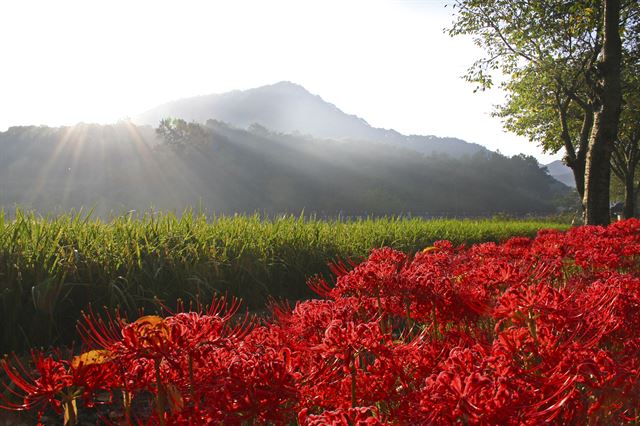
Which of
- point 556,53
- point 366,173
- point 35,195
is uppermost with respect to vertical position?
point 556,53

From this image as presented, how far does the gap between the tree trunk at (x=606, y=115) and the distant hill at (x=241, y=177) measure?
5027 cm

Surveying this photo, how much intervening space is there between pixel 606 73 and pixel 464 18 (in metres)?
10.0

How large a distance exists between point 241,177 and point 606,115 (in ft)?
208

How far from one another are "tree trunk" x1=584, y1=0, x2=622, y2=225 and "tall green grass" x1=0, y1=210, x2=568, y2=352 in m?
6.54

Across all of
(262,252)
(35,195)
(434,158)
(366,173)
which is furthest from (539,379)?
(434,158)

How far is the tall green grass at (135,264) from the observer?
3.70 meters

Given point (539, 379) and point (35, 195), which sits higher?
point (539, 379)

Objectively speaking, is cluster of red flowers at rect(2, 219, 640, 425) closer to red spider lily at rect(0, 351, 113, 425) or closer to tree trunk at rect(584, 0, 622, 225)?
red spider lily at rect(0, 351, 113, 425)

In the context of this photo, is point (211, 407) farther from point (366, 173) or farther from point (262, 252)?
point (366, 173)

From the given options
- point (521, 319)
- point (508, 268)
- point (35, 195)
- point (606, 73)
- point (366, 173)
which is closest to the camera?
point (521, 319)

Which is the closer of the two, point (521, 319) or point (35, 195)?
point (521, 319)

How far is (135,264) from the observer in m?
4.50

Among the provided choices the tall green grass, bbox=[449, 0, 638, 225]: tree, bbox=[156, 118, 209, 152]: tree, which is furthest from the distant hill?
the tall green grass

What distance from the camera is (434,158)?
87.1 metres
